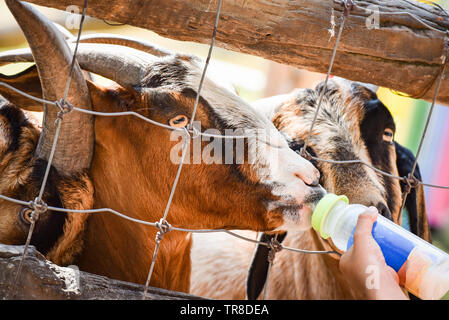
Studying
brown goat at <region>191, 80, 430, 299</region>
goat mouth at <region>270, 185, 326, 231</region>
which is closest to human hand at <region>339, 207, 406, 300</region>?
goat mouth at <region>270, 185, 326, 231</region>

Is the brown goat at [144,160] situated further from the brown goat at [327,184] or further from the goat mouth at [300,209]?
the brown goat at [327,184]

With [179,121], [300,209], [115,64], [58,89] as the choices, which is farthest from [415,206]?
[58,89]

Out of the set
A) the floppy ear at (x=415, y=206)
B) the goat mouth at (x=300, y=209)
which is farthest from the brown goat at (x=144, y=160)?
the floppy ear at (x=415, y=206)

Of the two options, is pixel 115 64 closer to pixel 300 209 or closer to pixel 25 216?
pixel 25 216

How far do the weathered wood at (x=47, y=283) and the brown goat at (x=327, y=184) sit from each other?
678 millimetres

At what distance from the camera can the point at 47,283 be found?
103 cm

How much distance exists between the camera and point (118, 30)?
17.9 feet

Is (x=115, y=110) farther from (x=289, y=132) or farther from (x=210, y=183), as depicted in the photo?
(x=289, y=132)

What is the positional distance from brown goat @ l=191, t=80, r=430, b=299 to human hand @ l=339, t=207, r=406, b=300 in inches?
22.4

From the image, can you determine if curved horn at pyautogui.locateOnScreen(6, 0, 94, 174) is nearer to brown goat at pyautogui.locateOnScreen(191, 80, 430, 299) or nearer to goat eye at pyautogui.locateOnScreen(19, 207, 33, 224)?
goat eye at pyautogui.locateOnScreen(19, 207, 33, 224)

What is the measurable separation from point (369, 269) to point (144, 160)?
0.66 meters

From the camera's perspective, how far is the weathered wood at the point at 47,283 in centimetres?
101
